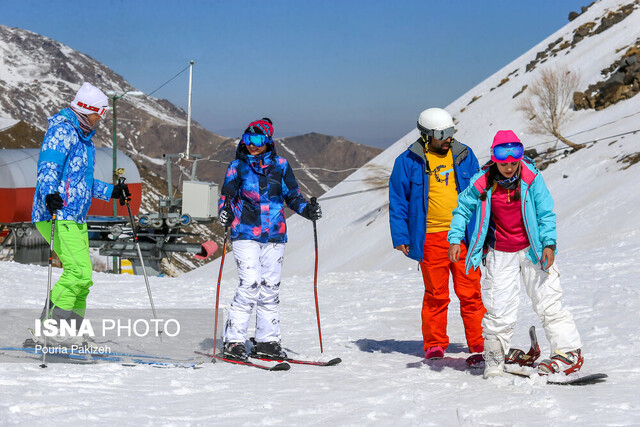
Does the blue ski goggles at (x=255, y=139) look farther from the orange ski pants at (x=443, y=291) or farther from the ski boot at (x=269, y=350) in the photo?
the ski boot at (x=269, y=350)

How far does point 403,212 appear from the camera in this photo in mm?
6637

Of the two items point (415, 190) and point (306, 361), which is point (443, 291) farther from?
point (306, 361)

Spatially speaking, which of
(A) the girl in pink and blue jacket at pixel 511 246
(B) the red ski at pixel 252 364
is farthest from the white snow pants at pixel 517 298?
(B) the red ski at pixel 252 364

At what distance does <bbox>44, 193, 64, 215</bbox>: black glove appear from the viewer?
611cm

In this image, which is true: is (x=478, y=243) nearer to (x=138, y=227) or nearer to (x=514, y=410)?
(x=514, y=410)

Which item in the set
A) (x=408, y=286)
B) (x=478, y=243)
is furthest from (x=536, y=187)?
(x=408, y=286)

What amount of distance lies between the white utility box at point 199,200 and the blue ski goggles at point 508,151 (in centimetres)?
3128

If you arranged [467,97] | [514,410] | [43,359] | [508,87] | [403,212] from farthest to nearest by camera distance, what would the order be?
[467,97] < [508,87] < [403,212] < [43,359] < [514,410]

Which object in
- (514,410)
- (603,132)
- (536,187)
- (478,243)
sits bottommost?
(514,410)

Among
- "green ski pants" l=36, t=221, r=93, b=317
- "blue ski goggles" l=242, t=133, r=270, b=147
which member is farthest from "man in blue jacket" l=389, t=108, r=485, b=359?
"green ski pants" l=36, t=221, r=93, b=317

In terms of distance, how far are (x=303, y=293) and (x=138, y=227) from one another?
26675mm

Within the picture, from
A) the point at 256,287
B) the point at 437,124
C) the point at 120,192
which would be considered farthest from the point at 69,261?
the point at 437,124

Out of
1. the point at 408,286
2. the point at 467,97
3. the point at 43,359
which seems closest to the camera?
the point at 43,359

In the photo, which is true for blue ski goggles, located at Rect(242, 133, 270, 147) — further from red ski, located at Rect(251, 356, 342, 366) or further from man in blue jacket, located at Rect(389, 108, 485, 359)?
red ski, located at Rect(251, 356, 342, 366)
